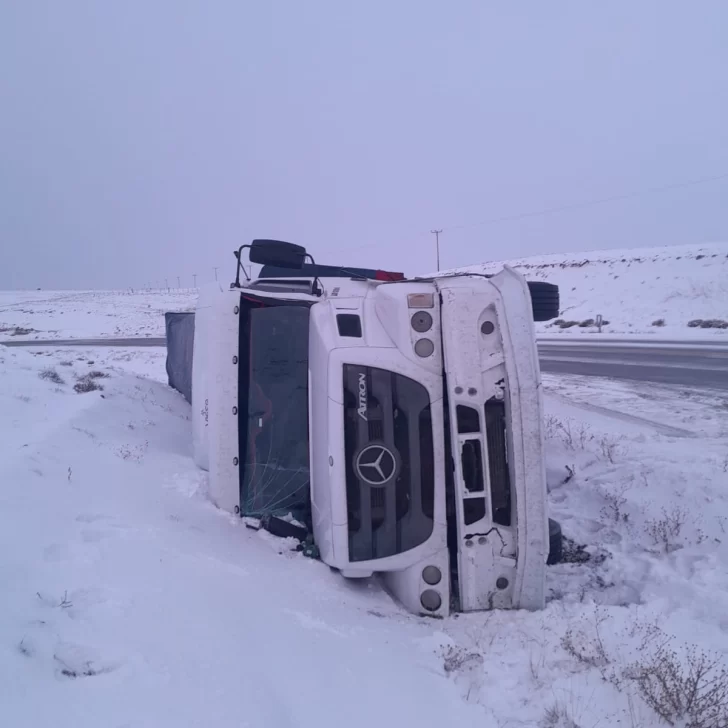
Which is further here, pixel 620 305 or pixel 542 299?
pixel 620 305

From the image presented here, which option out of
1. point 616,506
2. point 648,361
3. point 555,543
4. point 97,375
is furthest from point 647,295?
point 555,543

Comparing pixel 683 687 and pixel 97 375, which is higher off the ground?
pixel 97 375

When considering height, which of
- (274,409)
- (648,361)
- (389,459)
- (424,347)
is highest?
(648,361)

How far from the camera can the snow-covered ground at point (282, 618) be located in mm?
2141

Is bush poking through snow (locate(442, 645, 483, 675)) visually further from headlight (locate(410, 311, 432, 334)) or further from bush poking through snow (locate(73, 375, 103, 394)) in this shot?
bush poking through snow (locate(73, 375, 103, 394))

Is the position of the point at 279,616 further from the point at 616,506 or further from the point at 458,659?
the point at 616,506

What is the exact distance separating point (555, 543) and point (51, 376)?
7.33 metres

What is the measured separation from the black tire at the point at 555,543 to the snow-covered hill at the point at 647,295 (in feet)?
61.5

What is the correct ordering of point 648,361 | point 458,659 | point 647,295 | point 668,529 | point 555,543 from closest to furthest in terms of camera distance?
point 458,659 → point 555,543 → point 668,529 → point 648,361 → point 647,295

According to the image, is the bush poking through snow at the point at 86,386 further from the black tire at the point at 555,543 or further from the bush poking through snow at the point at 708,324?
the bush poking through snow at the point at 708,324

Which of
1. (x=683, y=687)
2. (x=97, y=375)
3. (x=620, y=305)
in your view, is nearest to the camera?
(x=683, y=687)

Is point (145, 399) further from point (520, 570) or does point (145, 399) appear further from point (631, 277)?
point (631, 277)

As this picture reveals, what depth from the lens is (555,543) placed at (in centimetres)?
384

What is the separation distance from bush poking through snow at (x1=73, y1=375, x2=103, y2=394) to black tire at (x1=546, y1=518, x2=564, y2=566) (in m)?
5.92
